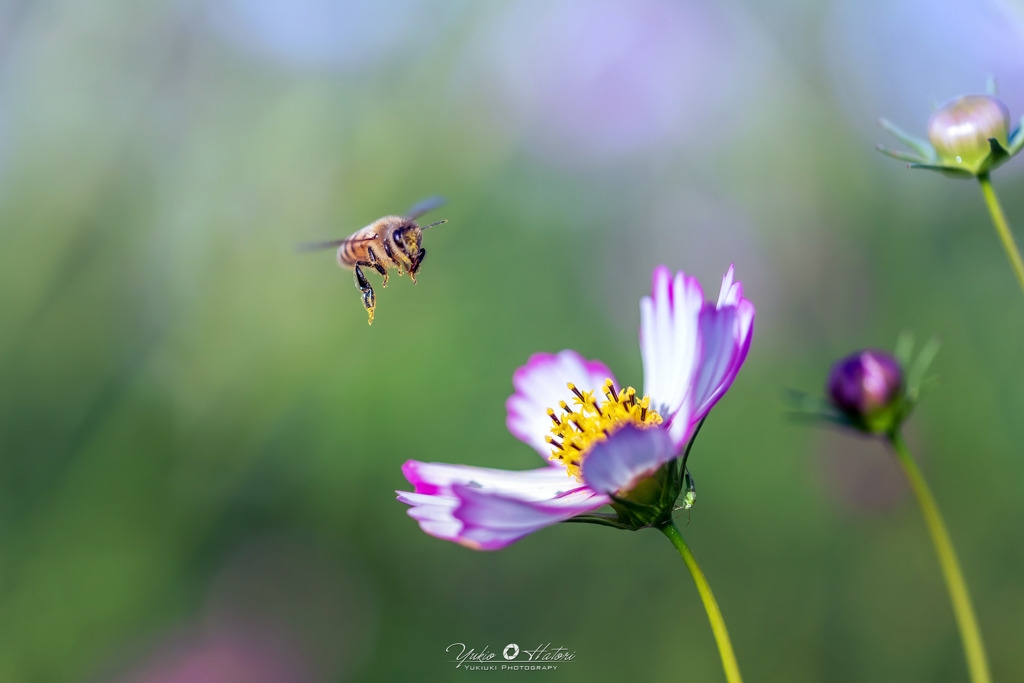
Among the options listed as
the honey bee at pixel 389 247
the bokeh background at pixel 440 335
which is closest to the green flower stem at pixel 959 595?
the honey bee at pixel 389 247

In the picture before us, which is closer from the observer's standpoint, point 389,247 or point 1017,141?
point 1017,141

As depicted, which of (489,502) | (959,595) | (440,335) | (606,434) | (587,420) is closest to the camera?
(959,595)

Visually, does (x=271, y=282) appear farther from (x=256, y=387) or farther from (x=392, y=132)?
(x=392, y=132)

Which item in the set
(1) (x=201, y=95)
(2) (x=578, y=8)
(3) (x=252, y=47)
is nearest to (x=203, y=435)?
(1) (x=201, y=95)

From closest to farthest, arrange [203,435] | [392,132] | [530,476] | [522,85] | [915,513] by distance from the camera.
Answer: [530,476] < [915,513] < [203,435] < [392,132] < [522,85]

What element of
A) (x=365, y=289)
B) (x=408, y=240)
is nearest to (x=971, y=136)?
(x=408, y=240)

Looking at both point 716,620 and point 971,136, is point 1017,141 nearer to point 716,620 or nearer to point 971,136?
point 971,136

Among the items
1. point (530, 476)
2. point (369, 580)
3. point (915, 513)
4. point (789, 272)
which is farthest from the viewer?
point (789, 272)
